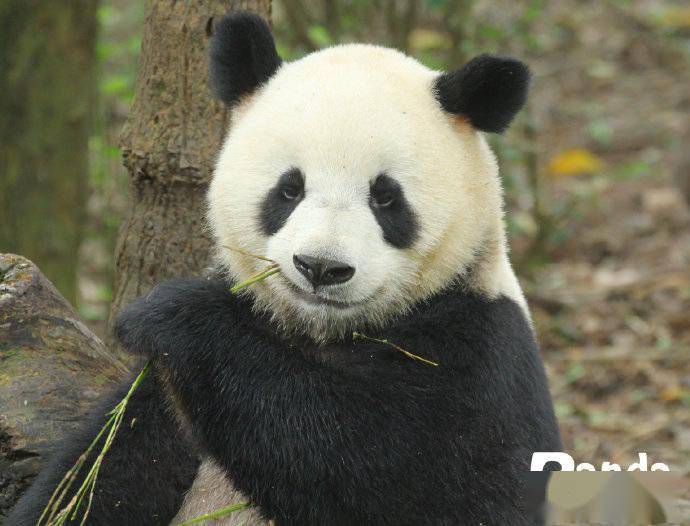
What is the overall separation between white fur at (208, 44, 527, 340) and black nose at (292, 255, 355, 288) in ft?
0.12

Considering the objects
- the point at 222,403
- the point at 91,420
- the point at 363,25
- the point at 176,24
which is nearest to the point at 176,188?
the point at 176,24

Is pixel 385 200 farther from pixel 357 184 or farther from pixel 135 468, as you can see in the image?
pixel 135 468

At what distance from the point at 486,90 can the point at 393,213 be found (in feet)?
2.24

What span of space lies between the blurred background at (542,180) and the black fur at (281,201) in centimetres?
328

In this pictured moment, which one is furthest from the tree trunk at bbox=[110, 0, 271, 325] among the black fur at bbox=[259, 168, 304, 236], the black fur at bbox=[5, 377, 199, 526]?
the black fur at bbox=[259, 168, 304, 236]

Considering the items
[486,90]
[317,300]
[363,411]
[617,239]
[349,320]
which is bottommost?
[617,239]

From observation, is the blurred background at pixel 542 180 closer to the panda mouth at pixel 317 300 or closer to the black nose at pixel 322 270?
the panda mouth at pixel 317 300

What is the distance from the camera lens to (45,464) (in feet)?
14.8

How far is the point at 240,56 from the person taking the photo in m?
4.46

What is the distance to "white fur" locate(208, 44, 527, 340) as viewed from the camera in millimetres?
3957

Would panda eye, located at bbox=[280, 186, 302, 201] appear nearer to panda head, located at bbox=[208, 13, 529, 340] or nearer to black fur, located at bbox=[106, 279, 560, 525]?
panda head, located at bbox=[208, 13, 529, 340]

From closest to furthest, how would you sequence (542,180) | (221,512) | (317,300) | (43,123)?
(317,300), (221,512), (43,123), (542,180)

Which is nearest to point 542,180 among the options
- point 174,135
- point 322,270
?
point 174,135

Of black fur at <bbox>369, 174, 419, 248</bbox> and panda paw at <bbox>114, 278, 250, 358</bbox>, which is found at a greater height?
black fur at <bbox>369, 174, 419, 248</bbox>
